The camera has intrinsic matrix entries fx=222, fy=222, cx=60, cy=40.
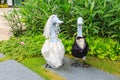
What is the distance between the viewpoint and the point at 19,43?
3979 mm

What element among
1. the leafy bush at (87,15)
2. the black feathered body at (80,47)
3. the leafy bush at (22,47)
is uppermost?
the leafy bush at (87,15)

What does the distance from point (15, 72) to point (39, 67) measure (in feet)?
1.16

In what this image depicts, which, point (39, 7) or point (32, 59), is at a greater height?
point (39, 7)

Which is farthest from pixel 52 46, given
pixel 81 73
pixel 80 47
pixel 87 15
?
pixel 87 15

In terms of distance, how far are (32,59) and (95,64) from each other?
97cm

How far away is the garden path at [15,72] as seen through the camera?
2826 millimetres

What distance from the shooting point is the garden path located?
111 inches

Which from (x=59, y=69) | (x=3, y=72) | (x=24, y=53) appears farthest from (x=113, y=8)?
(x=3, y=72)

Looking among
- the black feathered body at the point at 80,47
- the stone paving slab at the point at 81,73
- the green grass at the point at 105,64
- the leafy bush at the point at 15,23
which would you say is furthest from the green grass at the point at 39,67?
the leafy bush at the point at 15,23

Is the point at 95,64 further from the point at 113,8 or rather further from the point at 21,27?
the point at 21,27

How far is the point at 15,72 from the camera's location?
9.77ft

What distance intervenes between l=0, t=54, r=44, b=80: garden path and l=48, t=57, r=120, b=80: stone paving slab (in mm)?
316

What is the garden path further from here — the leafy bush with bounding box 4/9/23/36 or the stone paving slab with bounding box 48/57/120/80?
the leafy bush with bounding box 4/9/23/36

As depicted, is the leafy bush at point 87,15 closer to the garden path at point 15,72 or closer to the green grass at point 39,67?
the green grass at point 39,67
